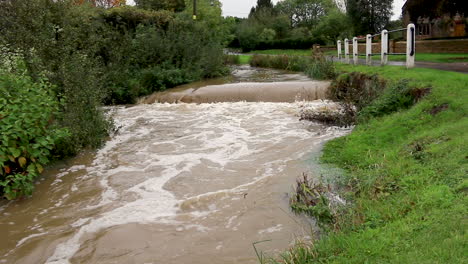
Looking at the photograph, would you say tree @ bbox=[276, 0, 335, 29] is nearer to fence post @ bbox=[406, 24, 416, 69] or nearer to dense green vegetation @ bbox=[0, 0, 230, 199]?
dense green vegetation @ bbox=[0, 0, 230, 199]

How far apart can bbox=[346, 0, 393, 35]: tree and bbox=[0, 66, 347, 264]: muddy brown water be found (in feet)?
103

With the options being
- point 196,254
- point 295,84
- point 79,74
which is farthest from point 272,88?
point 196,254

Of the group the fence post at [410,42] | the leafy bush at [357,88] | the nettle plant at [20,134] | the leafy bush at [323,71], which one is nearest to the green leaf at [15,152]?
the nettle plant at [20,134]

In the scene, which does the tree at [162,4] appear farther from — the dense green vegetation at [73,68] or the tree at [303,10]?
the tree at [303,10]

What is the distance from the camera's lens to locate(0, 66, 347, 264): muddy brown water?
4645 mm

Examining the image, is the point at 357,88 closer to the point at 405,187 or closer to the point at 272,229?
the point at 405,187

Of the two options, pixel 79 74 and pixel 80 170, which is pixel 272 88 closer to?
pixel 79 74

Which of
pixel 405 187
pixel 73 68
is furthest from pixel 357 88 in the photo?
pixel 405 187

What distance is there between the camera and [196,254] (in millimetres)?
4461

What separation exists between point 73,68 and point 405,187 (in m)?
7.55

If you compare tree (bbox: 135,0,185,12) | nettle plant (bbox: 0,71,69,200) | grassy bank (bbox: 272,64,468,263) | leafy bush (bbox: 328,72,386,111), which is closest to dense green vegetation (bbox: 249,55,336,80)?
→ leafy bush (bbox: 328,72,386,111)

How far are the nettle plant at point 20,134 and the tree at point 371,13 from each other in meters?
36.2

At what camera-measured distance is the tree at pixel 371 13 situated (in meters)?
37.9

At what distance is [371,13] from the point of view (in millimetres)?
38250
